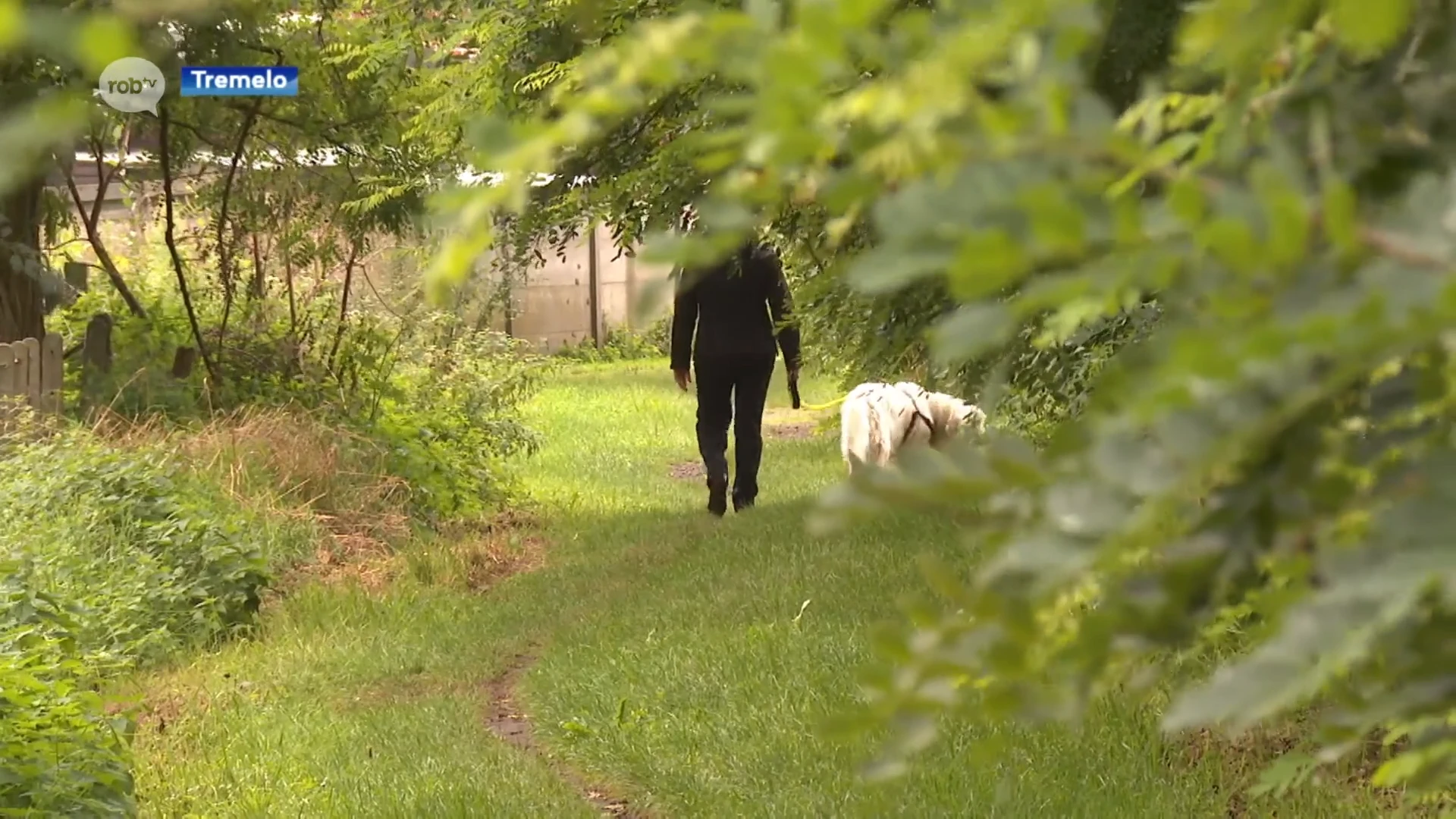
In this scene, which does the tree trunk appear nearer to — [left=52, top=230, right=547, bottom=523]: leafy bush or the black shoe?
[left=52, top=230, right=547, bottom=523]: leafy bush

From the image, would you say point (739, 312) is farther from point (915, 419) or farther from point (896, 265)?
point (896, 265)

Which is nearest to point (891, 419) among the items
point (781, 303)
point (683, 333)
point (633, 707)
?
point (781, 303)

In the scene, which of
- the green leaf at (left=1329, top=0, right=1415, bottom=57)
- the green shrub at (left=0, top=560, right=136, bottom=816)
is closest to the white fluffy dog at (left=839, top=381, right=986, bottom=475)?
the green shrub at (left=0, top=560, right=136, bottom=816)

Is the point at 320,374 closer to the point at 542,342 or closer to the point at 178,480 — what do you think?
the point at 178,480

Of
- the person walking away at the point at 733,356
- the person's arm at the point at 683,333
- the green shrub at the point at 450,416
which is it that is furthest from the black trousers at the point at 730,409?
the green shrub at the point at 450,416

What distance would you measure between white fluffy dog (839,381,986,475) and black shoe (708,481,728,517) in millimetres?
1269

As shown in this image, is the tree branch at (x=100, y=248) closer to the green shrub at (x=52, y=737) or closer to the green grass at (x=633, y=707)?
the green grass at (x=633, y=707)

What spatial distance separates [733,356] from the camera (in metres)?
10.8

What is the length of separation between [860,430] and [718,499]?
5.14 feet

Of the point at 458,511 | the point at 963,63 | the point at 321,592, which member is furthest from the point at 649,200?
the point at 458,511

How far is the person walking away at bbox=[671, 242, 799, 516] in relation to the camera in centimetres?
1064

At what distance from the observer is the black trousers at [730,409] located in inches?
429

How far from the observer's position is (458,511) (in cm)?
1172

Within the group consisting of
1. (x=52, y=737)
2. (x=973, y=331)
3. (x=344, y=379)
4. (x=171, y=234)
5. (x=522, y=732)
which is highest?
(x=171, y=234)
